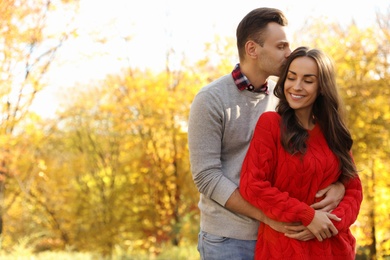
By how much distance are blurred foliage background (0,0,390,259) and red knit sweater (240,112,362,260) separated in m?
4.66

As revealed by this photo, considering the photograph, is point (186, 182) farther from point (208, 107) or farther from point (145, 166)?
point (208, 107)

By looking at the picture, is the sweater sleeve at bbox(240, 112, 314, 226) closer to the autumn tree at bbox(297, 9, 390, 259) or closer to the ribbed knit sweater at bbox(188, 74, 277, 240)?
the ribbed knit sweater at bbox(188, 74, 277, 240)

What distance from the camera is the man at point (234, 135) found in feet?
7.29

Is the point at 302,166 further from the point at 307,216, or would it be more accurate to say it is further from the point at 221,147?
the point at 221,147

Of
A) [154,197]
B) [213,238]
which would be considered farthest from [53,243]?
[213,238]

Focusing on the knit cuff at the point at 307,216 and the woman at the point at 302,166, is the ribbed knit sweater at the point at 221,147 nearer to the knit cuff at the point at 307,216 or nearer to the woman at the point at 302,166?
the woman at the point at 302,166

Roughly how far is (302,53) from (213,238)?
869 mm

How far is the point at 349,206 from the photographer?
Answer: 2.19 meters

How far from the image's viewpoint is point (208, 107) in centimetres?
225

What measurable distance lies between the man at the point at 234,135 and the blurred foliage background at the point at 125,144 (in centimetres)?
439

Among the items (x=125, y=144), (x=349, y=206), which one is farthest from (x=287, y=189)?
(x=125, y=144)

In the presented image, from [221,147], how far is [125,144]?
10737 mm

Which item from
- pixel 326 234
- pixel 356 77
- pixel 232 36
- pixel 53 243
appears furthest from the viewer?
pixel 53 243

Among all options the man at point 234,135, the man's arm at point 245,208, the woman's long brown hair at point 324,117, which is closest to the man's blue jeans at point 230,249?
the man at point 234,135
